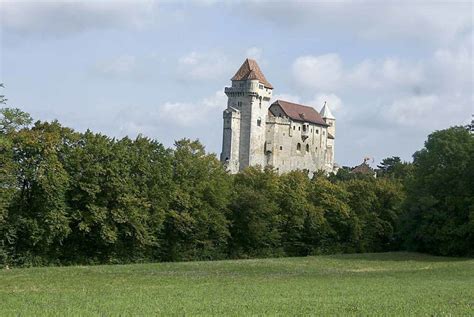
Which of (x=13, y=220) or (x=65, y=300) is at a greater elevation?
(x=13, y=220)

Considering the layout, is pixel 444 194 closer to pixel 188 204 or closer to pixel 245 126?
pixel 188 204

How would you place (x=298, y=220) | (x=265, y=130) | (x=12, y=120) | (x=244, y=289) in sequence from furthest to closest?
(x=265, y=130) < (x=298, y=220) < (x=12, y=120) < (x=244, y=289)

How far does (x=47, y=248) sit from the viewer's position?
2350 inches

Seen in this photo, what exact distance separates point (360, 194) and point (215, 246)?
23.8m

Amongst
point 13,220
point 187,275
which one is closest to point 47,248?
point 13,220

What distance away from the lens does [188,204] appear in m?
69.4

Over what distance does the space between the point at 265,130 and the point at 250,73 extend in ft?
38.2

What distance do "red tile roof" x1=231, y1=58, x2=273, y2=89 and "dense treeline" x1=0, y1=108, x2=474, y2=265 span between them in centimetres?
6049

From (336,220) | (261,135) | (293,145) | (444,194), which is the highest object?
(261,135)

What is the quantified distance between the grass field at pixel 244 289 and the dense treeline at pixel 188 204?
420 inches

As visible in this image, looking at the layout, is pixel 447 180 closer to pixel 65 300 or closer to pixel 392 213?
pixel 392 213

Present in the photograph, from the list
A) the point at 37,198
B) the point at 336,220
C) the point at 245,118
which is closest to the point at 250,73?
the point at 245,118

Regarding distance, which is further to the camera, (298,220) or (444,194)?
(298,220)

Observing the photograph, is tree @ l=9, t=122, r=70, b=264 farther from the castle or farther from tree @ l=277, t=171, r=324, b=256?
the castle
